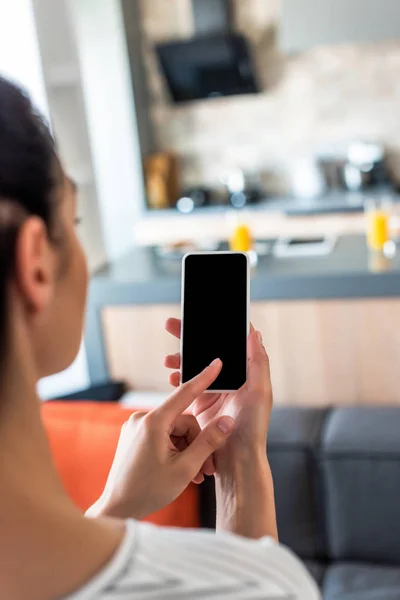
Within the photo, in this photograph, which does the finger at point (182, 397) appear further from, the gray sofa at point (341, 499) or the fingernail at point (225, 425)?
→ the gray sofa at point (341, 499)

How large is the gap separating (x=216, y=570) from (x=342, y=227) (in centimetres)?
301

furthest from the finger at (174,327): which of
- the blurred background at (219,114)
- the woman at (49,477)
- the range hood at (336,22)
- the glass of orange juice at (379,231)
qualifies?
the range hood at (336,22)

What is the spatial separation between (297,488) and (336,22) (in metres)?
2.58

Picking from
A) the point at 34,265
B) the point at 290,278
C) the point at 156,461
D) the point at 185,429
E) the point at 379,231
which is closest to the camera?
the point at 34,265

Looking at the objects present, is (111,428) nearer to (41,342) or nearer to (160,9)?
(41,342)

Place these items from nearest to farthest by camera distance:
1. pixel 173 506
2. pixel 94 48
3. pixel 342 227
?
pixel 173 506
pixel 342 227
pixel 94 48

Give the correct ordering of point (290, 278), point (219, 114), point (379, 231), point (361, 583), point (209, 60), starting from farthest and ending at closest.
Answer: point (219, 114) → point (209, 60) → point (379, 231) → point (290, 278) → point (361, 583)

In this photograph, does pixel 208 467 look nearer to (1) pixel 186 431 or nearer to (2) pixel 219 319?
(1) pixel 186 431

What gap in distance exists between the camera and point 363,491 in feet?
4.66

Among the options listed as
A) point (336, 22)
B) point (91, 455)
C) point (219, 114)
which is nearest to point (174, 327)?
point (91, 455)

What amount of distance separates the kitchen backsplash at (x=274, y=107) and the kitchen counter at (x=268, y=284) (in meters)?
1.46

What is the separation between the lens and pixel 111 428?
1.43m

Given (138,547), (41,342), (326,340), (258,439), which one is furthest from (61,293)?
(326,340)

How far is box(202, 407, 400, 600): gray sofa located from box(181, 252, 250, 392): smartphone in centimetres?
67
